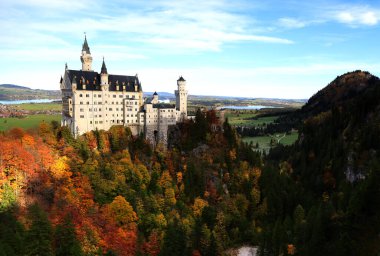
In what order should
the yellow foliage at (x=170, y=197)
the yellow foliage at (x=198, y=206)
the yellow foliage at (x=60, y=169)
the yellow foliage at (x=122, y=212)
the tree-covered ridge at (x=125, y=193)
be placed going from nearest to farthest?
1. the tree-covered ridge at (x=125, y=193)
2. the yellow foliage at (x=122, y=212)
3. the yellow foliage at (x=60, y=169)
4. the yellow foliage at (x=170, y=197)
5. the yellow foliage at (x=198, y=206)

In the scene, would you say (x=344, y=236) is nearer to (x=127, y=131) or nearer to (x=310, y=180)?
(x=127, y=131)

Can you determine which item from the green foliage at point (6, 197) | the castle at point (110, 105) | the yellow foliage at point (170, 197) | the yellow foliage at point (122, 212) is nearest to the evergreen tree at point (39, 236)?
the green foliage at point (6, 197)

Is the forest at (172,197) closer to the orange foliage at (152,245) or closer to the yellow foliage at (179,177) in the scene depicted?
the orange foliage at (152,245)

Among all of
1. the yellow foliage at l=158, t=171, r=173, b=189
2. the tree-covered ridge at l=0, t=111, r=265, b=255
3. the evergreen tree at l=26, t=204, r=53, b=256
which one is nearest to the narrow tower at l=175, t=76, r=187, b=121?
the tree-covered ridge at l=0, t=111, r=265, b=255

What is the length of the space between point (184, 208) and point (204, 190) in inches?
576

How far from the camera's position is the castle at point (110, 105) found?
365 ft

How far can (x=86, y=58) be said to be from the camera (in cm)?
12212

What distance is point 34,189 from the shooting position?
8681 cm

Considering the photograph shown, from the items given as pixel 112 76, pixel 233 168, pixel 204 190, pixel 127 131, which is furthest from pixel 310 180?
pixel 112 76

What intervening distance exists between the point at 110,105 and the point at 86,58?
19.5 metres

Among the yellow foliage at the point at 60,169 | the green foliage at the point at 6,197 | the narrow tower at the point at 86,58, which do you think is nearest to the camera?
the green foliage at the point at 6,197

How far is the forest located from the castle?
4.43 meters

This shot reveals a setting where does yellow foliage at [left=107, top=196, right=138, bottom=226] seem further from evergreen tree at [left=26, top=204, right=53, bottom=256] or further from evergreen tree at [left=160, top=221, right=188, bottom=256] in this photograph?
evergreen tree at [left=26, top=204, right=53, bottom=256]

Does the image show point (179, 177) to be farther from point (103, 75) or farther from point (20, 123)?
point (20, 123)
